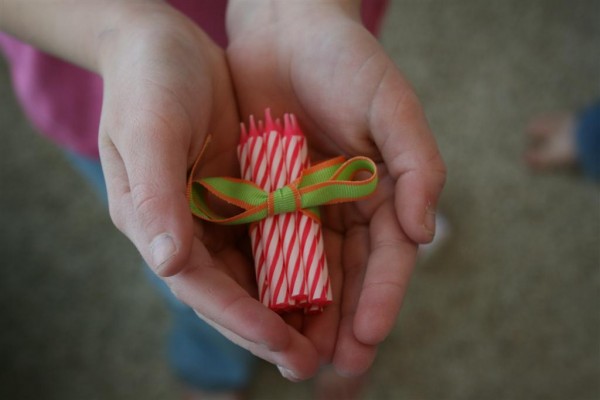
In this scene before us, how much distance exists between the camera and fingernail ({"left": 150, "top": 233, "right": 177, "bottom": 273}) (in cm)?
57

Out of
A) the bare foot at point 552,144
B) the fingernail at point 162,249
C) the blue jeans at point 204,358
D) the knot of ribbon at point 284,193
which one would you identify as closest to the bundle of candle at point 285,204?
the knot of ribbon at point 284,193

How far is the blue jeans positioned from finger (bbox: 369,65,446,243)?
0.60 m

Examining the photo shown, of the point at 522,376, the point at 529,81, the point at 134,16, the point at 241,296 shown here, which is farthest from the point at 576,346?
the point at 134,16

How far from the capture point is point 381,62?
0.77 m

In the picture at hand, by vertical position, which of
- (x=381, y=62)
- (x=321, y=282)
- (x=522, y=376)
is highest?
(x=381, y=62)

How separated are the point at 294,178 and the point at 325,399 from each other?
26.8 inches

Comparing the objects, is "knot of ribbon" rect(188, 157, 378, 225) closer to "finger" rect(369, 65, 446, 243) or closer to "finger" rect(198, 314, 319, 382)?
"finger" rect(369, 65, 446, 243)

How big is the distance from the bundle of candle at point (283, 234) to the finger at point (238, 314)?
0.07m

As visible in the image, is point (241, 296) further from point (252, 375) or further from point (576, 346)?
point (576, 346)

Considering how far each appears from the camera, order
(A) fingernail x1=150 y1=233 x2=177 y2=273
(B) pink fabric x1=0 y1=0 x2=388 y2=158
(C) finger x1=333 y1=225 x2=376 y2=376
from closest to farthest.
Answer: (A) fingernail x1=150 y1=233 x2=177 y2=273 → (C) finger x1=333 y1=225 x2=376 y2=376 → (B) pink fabric x1=0 y1=0 x2=388 y2=158

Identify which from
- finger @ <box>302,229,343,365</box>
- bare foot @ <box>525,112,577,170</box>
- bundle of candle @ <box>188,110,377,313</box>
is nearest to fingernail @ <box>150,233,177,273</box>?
bundle of candle @ <box>188,110,377,313</box>

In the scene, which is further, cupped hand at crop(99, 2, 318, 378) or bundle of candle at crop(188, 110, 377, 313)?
bundle of candle at crop(188, 110, 377, 313)

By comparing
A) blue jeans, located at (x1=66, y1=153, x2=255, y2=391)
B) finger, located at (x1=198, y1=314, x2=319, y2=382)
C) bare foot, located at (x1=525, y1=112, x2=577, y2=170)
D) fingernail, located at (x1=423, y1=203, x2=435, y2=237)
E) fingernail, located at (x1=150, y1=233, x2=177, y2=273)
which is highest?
fingernail, located at (x1=150, y1=233, x2=177, y2=273)

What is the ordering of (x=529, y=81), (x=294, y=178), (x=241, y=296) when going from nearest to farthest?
(x=241, y=296), (x=294, y=178), (x=529, y=81)
